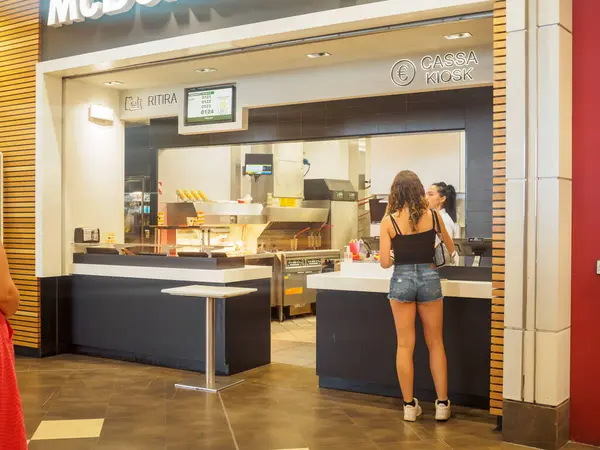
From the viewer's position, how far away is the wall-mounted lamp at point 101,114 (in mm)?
7801

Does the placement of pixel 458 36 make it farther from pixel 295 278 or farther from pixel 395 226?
pixel 295 278

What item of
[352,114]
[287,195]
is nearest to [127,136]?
[287,195]

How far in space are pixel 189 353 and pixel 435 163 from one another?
3.75 m

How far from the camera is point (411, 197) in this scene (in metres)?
4.91

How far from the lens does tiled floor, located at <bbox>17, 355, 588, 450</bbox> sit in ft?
14.7

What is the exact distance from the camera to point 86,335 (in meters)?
7.41

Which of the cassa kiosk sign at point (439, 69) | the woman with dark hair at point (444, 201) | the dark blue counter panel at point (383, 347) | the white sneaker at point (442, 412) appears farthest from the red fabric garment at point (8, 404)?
the cassa kiosk sign at point (439, 69)

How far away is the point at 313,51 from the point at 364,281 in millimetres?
2081

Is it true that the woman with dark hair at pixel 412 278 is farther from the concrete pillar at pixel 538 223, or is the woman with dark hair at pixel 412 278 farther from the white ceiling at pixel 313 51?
the white ceiling at pixel 313 51

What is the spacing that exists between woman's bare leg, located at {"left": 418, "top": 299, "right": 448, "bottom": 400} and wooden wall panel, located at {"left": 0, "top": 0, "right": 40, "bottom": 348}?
4.30 metres

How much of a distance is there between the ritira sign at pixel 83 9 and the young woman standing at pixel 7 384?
3920mm

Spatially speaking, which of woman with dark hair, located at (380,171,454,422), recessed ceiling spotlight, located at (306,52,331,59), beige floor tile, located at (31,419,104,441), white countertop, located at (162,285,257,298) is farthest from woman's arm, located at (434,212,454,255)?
beige floor tile, located at (31,419,104,441)

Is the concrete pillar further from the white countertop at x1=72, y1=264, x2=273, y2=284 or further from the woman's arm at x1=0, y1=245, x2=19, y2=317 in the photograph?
the woman's arm at x1=0, y1=245, x2=19, y2=317

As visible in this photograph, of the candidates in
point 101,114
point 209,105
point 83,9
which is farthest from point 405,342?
point 101,114
